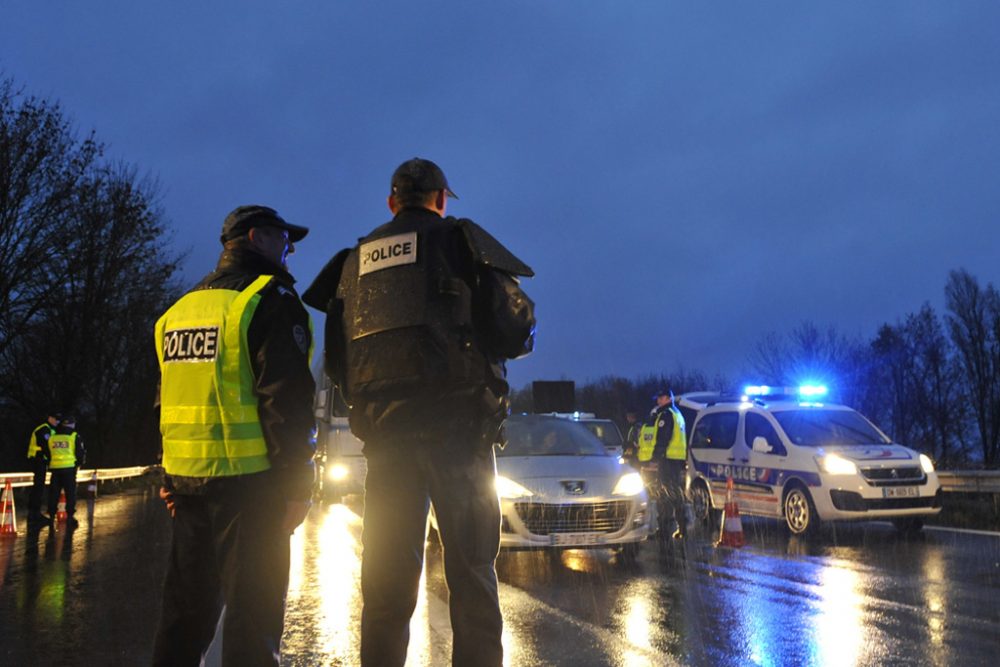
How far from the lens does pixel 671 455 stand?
39.3ft

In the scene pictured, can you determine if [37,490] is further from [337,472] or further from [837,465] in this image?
[837,465]

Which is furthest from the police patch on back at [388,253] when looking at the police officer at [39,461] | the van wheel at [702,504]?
the police officer at [39,461]

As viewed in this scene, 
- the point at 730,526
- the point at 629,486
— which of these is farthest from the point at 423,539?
the point at 730,526

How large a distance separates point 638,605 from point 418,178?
432cm

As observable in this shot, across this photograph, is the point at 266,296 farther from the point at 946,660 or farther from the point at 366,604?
the point at 946,660

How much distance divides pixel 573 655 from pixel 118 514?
1652 cm

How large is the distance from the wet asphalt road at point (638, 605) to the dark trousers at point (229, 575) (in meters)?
1.93

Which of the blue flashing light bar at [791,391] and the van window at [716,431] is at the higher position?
the blue flashing light bar at [791,391]

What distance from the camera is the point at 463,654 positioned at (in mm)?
3281

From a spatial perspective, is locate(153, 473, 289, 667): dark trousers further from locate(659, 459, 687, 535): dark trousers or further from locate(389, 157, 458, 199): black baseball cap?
locate(659, 459, 687, 535): dark trousers

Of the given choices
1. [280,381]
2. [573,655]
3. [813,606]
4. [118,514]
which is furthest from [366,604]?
[118,514]

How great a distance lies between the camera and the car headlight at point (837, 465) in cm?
1193

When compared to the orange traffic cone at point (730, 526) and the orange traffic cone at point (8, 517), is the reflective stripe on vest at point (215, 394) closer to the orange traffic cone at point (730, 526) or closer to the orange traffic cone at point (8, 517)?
the orange traffic cone at point (730, 526)

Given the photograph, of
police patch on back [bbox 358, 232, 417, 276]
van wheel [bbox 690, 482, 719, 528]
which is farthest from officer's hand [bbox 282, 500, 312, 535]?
van wheel [bbox 690, 482, 719, 528]
